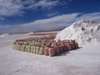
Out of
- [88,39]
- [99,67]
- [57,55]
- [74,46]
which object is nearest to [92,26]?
[88,39]

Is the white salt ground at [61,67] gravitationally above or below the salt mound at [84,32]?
below

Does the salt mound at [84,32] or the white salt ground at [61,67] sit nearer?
the white salt ground at [61,67]

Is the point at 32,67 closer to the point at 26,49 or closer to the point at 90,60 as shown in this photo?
the point at 90,60

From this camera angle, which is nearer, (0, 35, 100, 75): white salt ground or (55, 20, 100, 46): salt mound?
(0, 35, 100, 75): white salt ground

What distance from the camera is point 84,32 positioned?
49.8 ft

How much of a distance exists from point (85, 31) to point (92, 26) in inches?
30.7

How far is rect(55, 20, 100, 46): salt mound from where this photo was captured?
14281 mm

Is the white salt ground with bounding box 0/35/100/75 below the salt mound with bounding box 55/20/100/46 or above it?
below

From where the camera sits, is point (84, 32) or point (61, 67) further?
point (84, 32)

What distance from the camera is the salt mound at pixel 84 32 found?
14281 millimetres

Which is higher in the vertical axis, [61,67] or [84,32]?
[84,32]

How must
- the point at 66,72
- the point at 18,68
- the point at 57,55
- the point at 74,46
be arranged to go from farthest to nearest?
the point at 74,46, the point at 57,55, the point at 18,68, the point at 66,72

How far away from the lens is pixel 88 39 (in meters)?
14.2

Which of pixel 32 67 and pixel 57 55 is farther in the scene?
pixel 57 55
